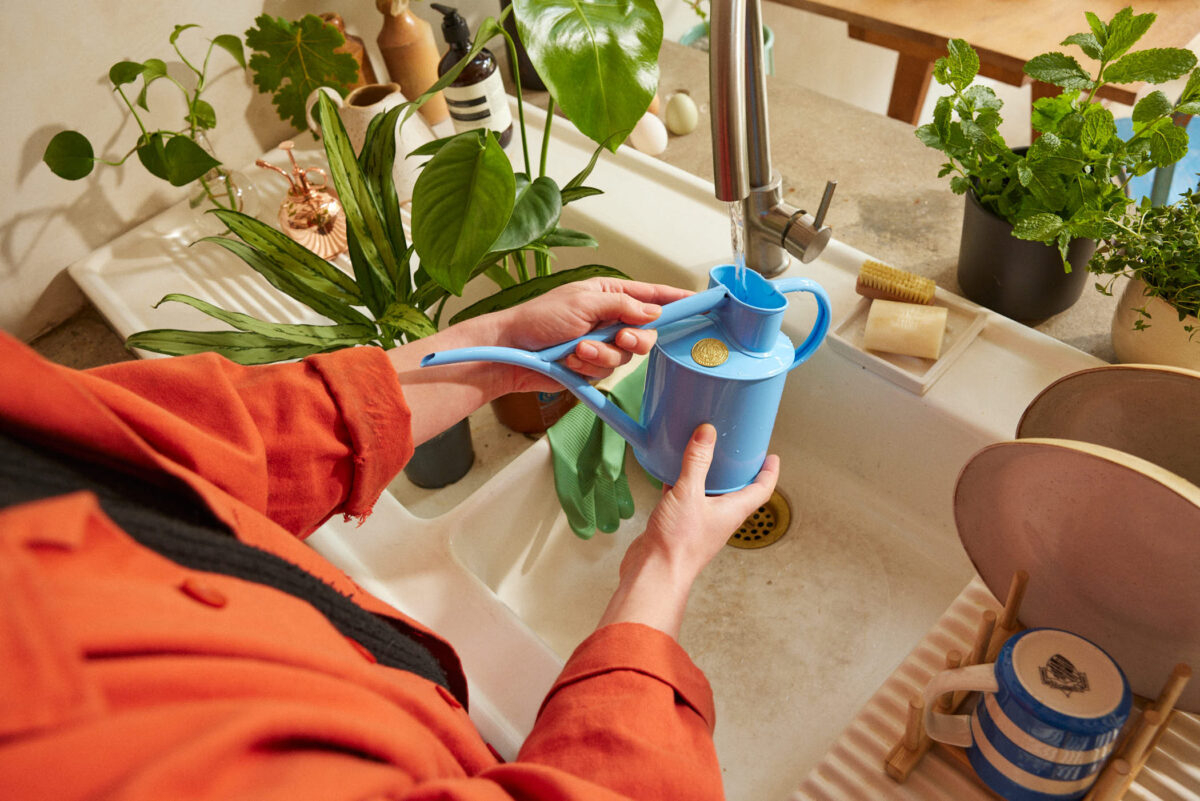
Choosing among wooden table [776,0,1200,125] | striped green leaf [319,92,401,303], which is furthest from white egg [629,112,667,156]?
wooden table [776,0,1200,125]

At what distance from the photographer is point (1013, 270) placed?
2.45 ft

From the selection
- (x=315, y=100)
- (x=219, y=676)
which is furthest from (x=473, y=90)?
(x=219, y=676)

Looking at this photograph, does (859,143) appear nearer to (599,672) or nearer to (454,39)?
(454,39)

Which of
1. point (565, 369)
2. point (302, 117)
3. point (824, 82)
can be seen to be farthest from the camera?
point (824, 82)

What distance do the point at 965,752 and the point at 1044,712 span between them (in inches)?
4.5

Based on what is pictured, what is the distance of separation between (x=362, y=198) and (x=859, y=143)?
2.18 feet

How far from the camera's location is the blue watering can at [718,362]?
1.77 feet

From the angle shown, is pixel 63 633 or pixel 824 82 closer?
pixel 63 633

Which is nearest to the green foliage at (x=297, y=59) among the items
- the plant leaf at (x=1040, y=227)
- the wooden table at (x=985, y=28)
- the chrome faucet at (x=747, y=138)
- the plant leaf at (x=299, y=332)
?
the plant leaf at (x=299, y=332)

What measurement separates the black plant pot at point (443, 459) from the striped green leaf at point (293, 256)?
0.17 metres

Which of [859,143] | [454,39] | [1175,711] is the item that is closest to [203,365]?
[454,39]

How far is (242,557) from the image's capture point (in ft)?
1.19

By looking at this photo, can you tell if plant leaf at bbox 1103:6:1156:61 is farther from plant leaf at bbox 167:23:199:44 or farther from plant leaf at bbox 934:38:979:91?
plant leaf at bbox 167:23:199:44

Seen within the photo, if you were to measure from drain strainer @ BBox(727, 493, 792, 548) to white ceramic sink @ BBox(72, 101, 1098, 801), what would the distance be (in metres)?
0.01
